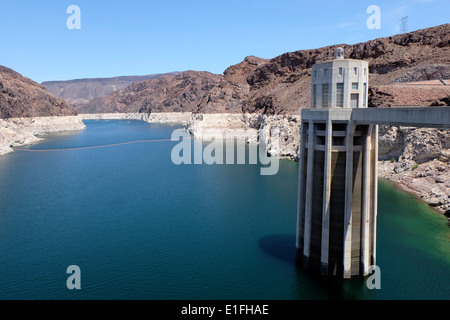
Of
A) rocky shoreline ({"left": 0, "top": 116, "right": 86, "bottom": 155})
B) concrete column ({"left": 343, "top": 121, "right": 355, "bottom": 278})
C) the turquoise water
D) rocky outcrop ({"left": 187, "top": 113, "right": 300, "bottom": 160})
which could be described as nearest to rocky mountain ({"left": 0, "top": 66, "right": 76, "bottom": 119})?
rocky shoreline ({"left": 0, "top": 116, "right": 86, "bottom": 155})

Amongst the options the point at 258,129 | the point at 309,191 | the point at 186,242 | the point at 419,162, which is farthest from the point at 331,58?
the point at 309,191

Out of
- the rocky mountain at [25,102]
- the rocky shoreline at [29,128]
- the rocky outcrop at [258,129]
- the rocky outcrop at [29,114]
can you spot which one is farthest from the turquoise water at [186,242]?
the rocky mountain at [25,102]

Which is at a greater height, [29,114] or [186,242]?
[29,114]

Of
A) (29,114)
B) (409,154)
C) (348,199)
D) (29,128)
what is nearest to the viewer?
(348,199)

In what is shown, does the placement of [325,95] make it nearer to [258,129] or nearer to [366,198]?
[366,198]

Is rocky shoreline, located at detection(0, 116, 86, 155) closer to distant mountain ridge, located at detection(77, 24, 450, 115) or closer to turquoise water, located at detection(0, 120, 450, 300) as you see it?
turquoise water, located at detection(0, 120, 450, 300)
